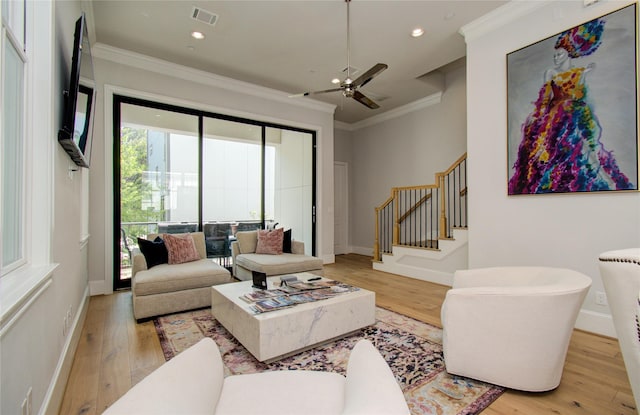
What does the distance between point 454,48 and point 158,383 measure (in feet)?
15.8

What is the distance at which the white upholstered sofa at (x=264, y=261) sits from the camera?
4.02m

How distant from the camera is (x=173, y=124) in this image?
460 centimetres

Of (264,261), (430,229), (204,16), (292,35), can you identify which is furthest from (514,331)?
(430,229)

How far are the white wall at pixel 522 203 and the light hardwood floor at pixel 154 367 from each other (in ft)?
2.48

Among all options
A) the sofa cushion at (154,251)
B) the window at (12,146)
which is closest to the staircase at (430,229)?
the sofa cushion at (154,251)

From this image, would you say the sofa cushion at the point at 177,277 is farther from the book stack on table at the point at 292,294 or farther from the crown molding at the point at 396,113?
the crown molding at the point at 396,113

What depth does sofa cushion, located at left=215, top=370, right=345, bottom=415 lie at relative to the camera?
1.02 m

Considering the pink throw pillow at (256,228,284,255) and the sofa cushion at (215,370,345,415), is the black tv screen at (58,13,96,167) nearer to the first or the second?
the sofa cushion at (215,370,345,415)

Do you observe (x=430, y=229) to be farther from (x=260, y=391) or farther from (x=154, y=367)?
(x=260, y=391)

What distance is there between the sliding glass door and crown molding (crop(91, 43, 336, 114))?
0.49 metres

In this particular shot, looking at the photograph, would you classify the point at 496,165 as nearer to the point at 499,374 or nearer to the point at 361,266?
the point at 499,374

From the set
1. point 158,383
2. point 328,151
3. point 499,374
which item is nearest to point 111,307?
point 158,383

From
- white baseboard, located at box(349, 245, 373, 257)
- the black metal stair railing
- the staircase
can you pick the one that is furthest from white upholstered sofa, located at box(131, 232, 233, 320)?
white baseboard, located at box(349, 245, 373, 257)

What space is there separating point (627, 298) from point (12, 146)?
285cm
